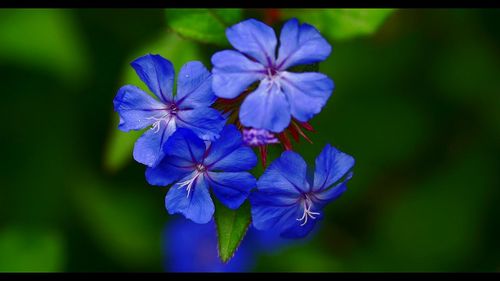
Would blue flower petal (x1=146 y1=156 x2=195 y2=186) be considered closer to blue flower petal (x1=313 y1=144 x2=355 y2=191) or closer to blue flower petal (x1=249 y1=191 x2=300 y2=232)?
blue flower petal (x1=249 y1=191 x2=300 y2=232)

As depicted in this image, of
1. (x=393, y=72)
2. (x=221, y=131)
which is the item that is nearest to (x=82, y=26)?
(x=393, y=72)

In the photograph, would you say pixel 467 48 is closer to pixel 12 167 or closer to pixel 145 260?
pixel 145 260

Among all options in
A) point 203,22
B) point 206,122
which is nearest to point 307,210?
point 206,122

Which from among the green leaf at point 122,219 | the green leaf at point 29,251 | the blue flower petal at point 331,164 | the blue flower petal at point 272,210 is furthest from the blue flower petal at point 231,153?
the green leaf at point 122,219

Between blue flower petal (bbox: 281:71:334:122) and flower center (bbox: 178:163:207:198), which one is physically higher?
→ blue flower petal (bbox: 281:71:334:122)

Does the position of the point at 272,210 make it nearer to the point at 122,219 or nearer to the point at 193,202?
the point at 193,202

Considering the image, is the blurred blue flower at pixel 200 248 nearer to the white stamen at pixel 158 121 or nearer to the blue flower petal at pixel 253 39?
the white stamen at pixel 158 121

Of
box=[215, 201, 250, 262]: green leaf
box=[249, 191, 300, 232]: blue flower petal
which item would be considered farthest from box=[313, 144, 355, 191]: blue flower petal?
box=[215, 201, 250, 262]: green leaf
